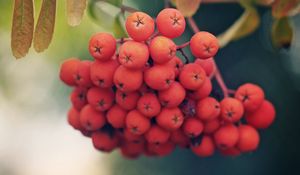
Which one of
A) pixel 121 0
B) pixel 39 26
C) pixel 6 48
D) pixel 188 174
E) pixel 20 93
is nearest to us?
pixel 39 26

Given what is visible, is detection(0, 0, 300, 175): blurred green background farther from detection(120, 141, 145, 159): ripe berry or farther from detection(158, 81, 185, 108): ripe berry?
detection(158, 81, 185, 108): ripe berry

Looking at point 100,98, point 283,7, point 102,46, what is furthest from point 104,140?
point 283,7

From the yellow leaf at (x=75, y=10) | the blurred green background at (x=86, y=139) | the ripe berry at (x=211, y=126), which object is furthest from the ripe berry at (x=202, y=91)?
the blurred green background at (x=86, y=139)

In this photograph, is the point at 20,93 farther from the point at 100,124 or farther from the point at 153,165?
the point at 100,124

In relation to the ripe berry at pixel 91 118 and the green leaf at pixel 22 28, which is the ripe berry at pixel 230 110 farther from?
the green leaf at pixel 22 28

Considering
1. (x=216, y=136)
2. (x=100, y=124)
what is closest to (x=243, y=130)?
(x=216, y=136)

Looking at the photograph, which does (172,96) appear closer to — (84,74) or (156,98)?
(156,98)
